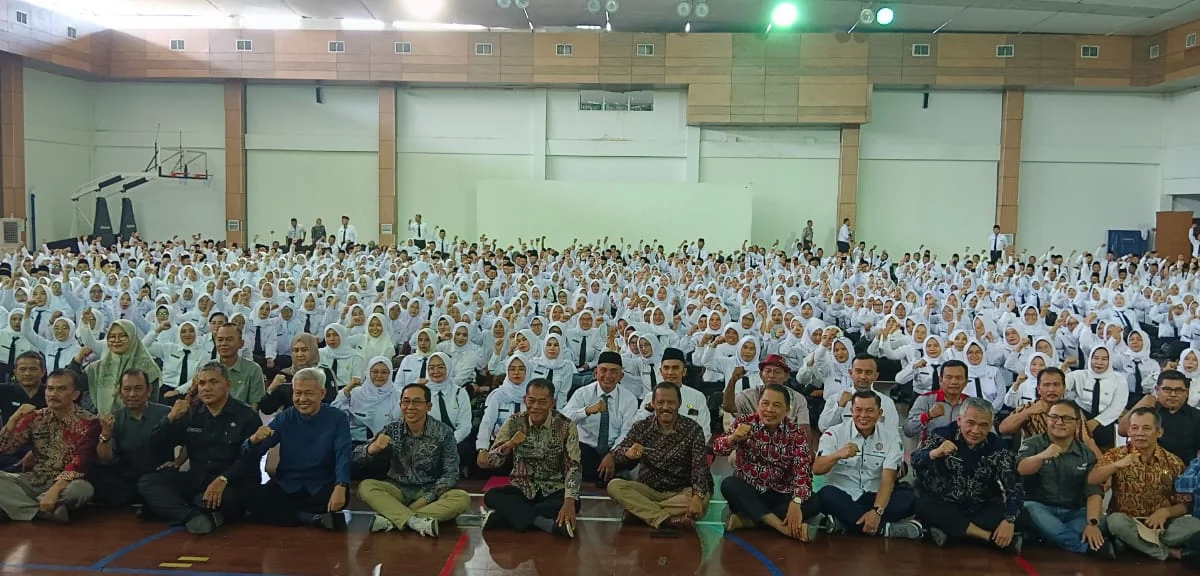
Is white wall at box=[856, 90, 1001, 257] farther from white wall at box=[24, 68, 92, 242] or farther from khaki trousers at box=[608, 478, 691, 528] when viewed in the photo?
white wall at box=[24, 68, 92, 242]

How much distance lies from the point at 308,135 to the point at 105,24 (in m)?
6.11

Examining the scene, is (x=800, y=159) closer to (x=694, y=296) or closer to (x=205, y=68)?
(x=694, y=296)

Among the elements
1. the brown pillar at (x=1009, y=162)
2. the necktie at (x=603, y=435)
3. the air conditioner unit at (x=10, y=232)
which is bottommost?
the necktie at (x=603, y=435)

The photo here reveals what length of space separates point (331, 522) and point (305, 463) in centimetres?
45

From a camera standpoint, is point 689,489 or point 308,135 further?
point 308,135

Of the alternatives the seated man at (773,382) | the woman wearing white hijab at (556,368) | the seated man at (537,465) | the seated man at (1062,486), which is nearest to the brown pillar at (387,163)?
the woman wearing white hijab at (556,368)

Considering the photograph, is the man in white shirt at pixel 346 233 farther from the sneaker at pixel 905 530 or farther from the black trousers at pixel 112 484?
the sneaker at pixel 905 530

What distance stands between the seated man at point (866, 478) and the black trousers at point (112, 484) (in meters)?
4.81

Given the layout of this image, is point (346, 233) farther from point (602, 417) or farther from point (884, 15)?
point (602, 417)

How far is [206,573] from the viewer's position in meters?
4.72

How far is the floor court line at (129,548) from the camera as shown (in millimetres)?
4793

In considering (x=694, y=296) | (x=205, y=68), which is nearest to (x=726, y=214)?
(x=694, y=296)

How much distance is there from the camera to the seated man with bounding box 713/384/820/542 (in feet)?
17.6

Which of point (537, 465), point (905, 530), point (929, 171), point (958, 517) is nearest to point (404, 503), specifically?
point (537, 465)
